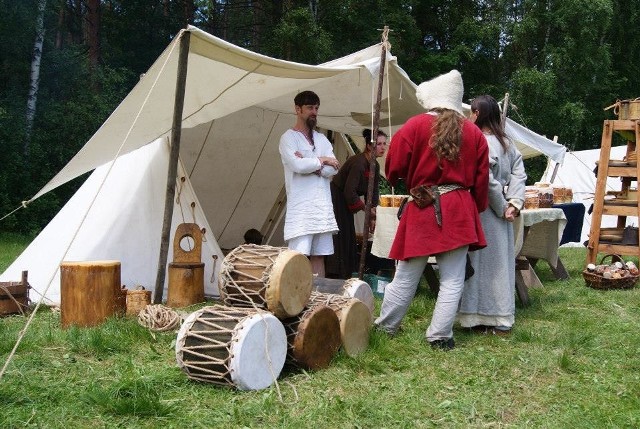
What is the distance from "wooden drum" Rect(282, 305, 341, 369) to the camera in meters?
3.02

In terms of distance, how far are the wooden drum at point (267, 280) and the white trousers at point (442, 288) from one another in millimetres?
543

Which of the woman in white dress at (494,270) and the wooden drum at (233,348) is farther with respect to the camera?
the woman in white dress at (494,270)

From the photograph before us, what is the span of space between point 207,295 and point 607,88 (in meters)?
16.1

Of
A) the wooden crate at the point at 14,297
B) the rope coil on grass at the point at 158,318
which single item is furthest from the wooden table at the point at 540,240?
the wooden crate at the point at 14,297

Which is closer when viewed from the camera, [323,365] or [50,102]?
[323,365]

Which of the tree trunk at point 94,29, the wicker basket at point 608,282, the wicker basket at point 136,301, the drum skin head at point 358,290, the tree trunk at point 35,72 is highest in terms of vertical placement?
the tree trunk at point 94,29

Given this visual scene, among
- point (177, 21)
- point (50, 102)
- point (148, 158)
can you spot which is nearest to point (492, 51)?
point (177, 21)

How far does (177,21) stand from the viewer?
54.6 ft

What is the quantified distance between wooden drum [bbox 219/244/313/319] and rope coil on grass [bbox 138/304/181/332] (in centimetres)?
63

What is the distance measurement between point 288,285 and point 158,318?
105 cm

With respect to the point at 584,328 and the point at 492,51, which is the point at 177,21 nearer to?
the point at 492,51

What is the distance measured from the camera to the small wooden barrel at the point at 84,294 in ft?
12.6

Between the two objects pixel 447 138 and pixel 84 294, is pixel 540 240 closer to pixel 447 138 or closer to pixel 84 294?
pixel 447 138

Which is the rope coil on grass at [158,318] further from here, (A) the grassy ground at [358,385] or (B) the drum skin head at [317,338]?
(B) the drum skin head at [317,338]
